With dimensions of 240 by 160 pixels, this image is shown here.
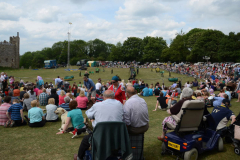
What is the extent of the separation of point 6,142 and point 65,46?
95.7 metres

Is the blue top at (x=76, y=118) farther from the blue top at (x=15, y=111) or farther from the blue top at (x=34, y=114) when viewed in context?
the blue top at (x=15, y=111)

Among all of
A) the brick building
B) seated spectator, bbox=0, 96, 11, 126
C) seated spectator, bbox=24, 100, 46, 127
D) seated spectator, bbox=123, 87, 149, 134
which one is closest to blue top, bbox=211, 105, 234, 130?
seated spectator, bbox=123, 87, 149, 134

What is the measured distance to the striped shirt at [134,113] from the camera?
13.3ft

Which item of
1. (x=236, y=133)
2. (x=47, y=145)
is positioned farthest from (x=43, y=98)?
(x=236, y=133)

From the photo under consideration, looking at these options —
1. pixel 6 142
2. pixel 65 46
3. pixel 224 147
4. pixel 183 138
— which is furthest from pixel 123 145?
pixel 65 46

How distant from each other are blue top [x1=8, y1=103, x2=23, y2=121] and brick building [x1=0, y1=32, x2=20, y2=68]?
2279 inches

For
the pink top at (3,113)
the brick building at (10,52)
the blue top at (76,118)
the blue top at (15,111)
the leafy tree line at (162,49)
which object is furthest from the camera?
the brick building at (10,52)

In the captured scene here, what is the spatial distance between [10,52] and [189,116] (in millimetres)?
64861

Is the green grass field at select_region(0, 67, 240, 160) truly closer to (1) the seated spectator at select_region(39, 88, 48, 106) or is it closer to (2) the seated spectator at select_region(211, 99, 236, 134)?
(2) the seated spectator at select_region(211, 99, 236, 134)

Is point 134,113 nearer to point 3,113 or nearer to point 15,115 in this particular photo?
point 15,115

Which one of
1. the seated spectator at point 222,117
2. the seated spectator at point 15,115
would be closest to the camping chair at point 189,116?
the seated spectator at point 222,117

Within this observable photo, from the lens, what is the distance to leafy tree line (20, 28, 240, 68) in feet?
159

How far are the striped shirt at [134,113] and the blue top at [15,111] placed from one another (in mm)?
5048

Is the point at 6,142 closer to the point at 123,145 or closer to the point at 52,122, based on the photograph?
the point at 52,122
